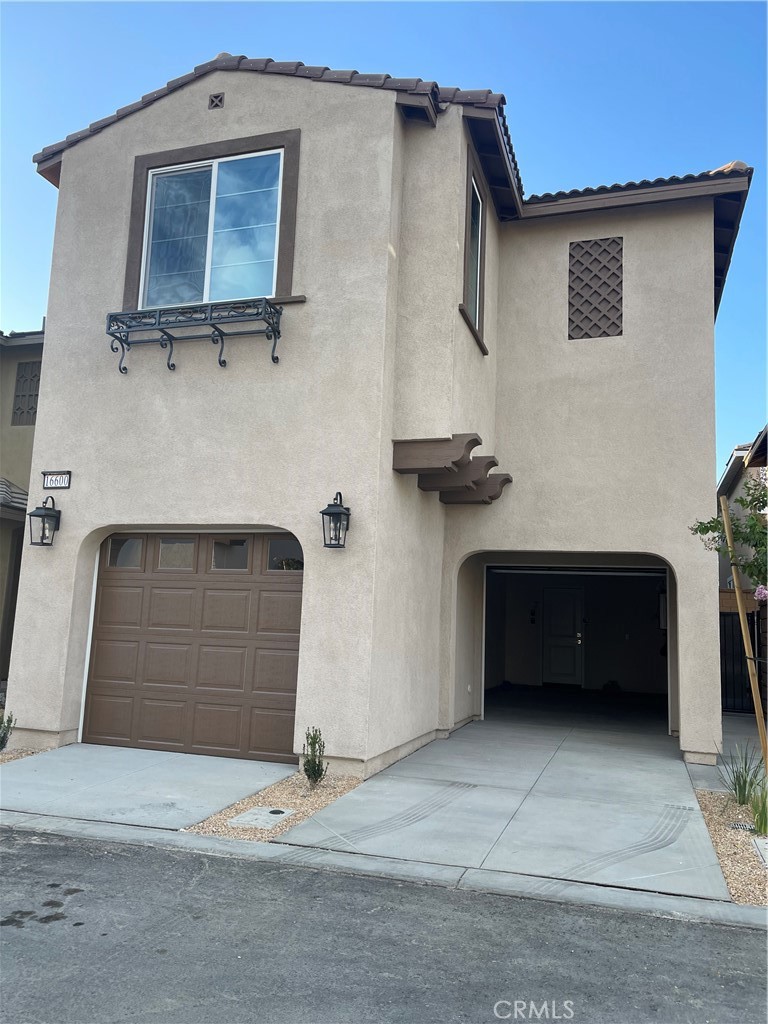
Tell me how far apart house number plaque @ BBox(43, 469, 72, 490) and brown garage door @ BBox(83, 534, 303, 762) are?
2.87ft

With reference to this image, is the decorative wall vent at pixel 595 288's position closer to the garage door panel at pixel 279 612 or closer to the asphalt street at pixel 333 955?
the garage door panel at pixel 279 612

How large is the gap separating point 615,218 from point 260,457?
18.9 ft

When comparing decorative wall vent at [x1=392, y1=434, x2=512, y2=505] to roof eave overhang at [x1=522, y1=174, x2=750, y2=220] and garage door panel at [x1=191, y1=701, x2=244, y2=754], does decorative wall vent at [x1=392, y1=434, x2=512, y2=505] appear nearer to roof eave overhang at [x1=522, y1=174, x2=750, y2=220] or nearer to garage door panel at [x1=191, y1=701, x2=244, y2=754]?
garage door panel at [x1=191, y1=701, x2=244, y2=754]

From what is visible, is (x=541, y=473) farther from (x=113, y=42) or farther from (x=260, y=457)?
(x=113, y=42)

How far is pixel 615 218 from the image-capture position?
10.3m

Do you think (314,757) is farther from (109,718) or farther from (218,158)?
(218,158)

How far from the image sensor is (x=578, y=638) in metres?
17.3

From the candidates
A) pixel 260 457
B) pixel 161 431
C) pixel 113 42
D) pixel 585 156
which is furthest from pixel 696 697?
pixel 113 42

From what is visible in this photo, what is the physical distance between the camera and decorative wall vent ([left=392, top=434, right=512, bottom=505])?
8.08m

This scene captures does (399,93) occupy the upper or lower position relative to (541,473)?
upper

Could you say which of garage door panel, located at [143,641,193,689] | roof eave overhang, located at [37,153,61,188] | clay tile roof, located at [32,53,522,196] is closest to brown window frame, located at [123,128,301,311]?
clay tile roof, located at [32,53,522,196]

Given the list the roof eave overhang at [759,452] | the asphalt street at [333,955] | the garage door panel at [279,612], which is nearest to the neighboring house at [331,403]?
the garage door panel at [279,612]

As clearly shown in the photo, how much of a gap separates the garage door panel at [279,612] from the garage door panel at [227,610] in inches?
6.8

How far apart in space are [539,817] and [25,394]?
38.0ft
